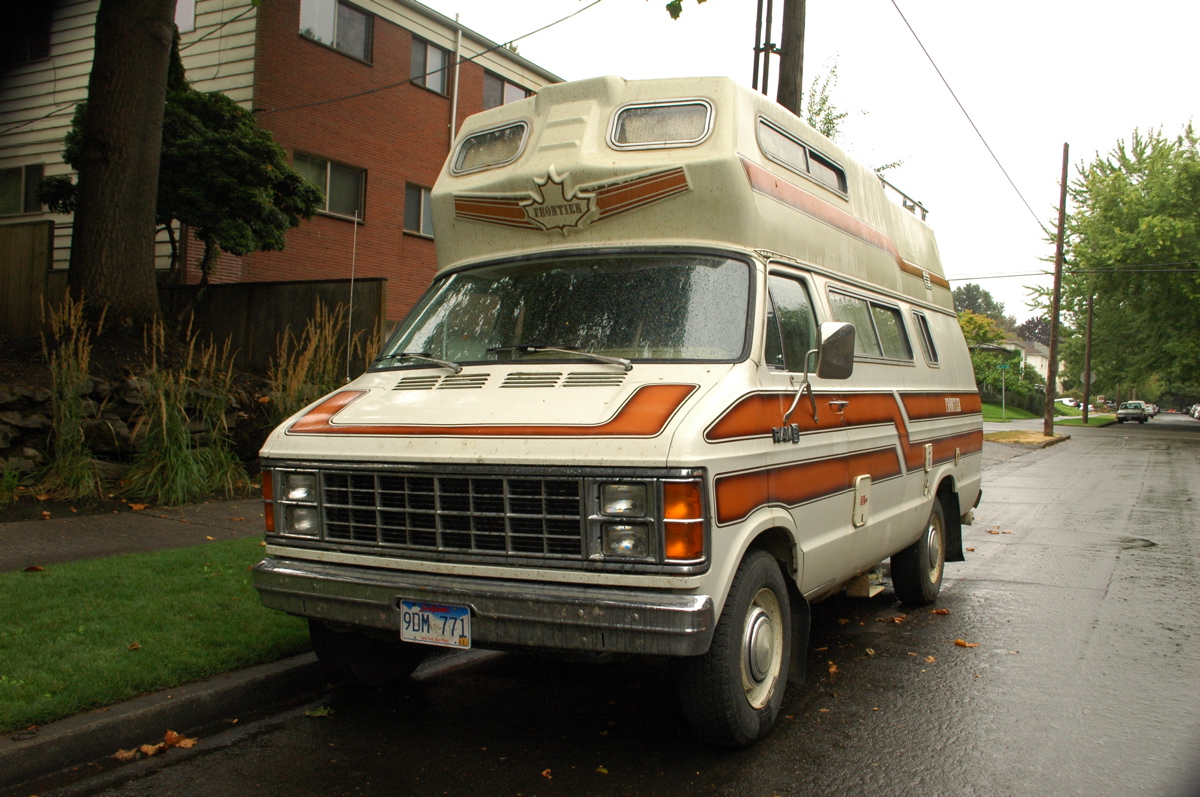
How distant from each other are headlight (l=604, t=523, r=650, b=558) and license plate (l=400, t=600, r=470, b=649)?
0.65 metres

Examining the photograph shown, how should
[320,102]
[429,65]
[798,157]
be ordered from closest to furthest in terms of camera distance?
[798,157], [320,102], [429,65]

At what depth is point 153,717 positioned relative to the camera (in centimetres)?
425

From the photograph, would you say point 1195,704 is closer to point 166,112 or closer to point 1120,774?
point 1120,774

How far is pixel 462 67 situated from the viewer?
2088 centimetres

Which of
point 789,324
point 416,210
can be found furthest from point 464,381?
point 416,210

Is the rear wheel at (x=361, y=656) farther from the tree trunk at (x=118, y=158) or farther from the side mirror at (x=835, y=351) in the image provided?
the tree trunk at (x=118, y=158)

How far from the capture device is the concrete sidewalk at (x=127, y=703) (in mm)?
3855

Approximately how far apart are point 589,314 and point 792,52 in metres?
7.75

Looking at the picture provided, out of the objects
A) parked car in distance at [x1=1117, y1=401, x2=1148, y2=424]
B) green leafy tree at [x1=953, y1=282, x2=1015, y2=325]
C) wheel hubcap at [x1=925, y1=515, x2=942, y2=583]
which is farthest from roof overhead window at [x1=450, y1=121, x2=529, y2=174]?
green leafy tree at [x1=953, y1=282, x2=1015, y2=325]

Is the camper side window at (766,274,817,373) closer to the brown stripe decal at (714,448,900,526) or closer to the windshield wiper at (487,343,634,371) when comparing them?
the brown stripe decal at (714,448,900,526)

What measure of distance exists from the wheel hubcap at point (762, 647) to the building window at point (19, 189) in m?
19.1

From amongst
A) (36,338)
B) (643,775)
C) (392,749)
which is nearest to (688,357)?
(643,775)

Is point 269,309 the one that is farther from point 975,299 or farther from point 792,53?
point 975,299

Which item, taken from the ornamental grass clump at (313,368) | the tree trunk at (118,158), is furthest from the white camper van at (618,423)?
the tree trunk at (118,158)
